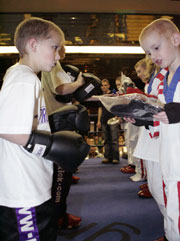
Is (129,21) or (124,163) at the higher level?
(129,21)

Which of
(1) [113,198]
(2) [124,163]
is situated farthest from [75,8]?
(1) [113,198]

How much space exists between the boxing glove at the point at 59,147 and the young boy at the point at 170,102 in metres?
0.41

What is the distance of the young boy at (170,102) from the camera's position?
1.01m

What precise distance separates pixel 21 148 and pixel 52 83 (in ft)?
2.40

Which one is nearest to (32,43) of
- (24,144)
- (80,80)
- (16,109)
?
(16,109)

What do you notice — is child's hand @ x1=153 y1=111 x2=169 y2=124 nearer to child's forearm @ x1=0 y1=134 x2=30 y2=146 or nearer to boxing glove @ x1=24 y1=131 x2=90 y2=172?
boxing glove @ x1=24 y1=131 x2=90 y2=172

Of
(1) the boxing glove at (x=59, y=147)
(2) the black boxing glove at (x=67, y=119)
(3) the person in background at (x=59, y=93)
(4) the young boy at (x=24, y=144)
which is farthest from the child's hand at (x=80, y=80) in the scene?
(1) the boxing glove at (x=59, y=147)

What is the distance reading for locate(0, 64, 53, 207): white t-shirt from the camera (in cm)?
76

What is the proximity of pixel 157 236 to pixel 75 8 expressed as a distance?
405cm

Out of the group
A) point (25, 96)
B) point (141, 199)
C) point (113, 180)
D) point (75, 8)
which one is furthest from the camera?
point (75, 8)

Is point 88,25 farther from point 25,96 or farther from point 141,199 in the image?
point 25,96

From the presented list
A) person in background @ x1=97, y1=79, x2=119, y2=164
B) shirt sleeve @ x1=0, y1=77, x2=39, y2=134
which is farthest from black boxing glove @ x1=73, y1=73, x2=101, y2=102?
person in background @ x1=97, y1=79, x2=119, y2=164

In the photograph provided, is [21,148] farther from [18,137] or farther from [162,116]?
[162,116]

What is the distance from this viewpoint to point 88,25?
4562mm
